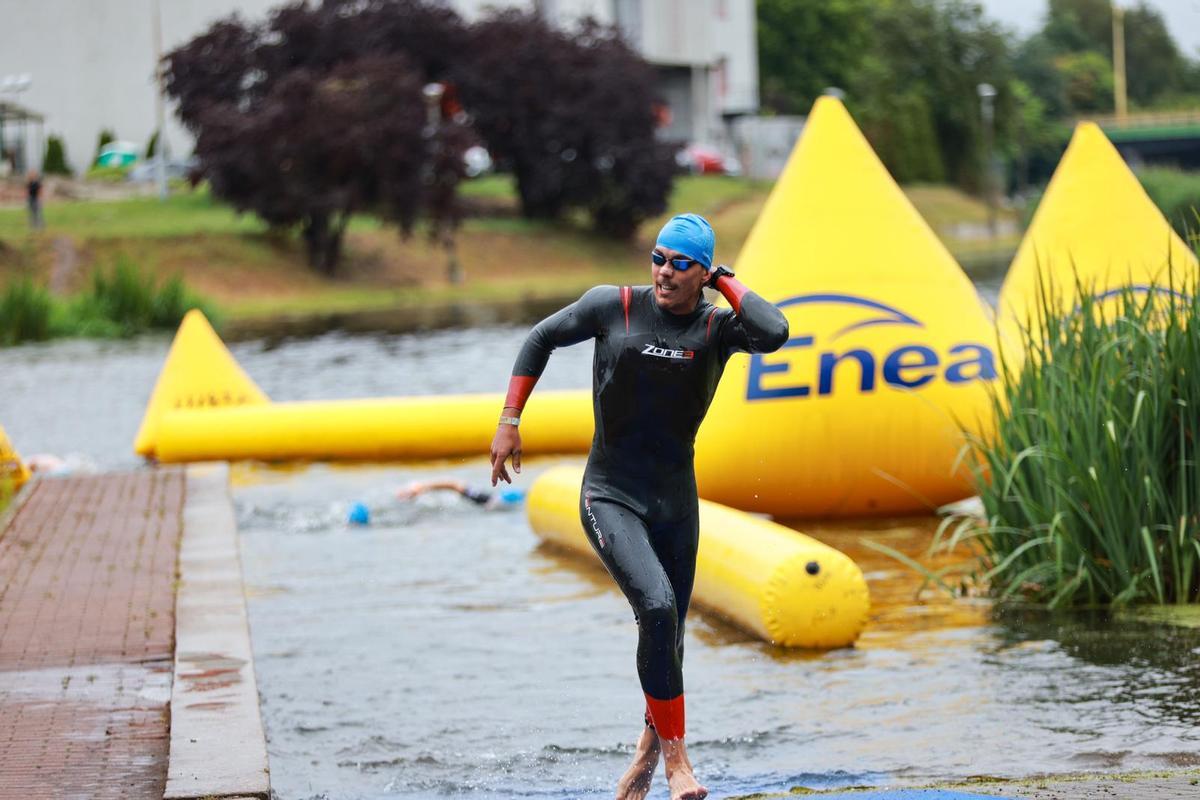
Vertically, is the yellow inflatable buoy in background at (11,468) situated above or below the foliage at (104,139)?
below

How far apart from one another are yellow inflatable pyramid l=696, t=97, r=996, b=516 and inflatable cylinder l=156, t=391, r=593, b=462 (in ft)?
14.2

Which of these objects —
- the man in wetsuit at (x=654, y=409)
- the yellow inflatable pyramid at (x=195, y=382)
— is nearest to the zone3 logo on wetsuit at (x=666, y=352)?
the man in wetsuit at (x=654, y=409)

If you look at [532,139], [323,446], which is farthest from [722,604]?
[532,139]

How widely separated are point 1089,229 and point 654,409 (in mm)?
7240

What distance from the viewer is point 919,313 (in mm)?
11539

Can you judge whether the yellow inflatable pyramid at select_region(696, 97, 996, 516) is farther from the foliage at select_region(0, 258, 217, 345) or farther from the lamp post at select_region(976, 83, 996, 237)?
the lamp post at select_region(976, 83, 996, 237)

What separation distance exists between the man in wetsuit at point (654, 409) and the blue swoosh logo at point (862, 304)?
542 cm

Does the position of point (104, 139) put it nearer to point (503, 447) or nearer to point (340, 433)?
point (340, 433)

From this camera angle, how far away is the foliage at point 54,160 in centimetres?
5853

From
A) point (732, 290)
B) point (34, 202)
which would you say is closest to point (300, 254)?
point (34, 202)

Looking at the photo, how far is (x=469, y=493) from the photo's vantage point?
13.7 metres

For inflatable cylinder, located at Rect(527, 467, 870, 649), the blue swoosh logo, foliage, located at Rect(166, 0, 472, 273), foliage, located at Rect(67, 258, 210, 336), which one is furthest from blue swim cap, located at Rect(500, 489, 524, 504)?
foliage, located at Rect(166, 0, 472, 273)

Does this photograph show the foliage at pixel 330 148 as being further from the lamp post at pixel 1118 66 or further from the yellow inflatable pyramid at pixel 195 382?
the lamp post at pixel 1118 66

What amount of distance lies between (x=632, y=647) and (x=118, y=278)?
27934 millimetres
